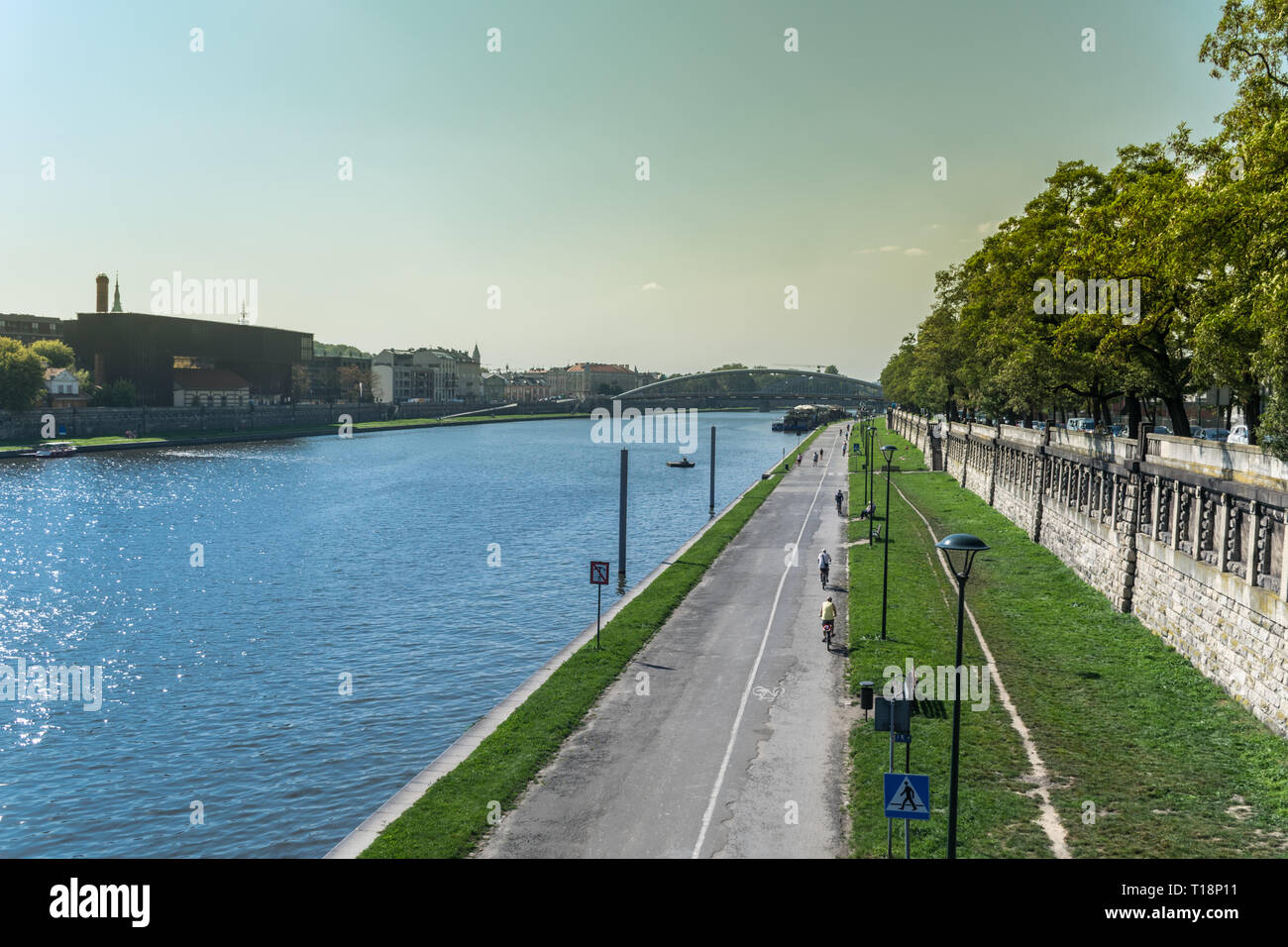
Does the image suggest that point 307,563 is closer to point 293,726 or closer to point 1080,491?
point 293,726

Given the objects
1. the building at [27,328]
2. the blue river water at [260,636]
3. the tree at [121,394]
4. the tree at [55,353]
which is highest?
the building at [27,328]

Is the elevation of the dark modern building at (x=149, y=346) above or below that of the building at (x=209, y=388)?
above

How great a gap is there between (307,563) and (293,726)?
2808 cm

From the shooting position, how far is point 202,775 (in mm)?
24750

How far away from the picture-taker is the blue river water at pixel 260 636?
2314 cm

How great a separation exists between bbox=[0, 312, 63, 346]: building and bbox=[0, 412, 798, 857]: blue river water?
12007 centimetres

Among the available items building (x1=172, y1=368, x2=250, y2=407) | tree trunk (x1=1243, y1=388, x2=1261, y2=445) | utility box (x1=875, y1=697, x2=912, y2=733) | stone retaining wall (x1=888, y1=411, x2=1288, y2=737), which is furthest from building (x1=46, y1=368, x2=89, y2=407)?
utility box (x1=875, y1=697, x2=912, y2=733)

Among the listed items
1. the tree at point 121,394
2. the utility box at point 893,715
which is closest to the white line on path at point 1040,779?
the utility box at point 893,715

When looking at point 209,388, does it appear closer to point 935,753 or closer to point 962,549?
point 935,753

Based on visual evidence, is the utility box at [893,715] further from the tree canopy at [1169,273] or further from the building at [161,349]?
the building at [161,349]

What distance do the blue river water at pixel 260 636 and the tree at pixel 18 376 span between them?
2520 centimetres

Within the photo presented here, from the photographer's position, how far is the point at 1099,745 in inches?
891
